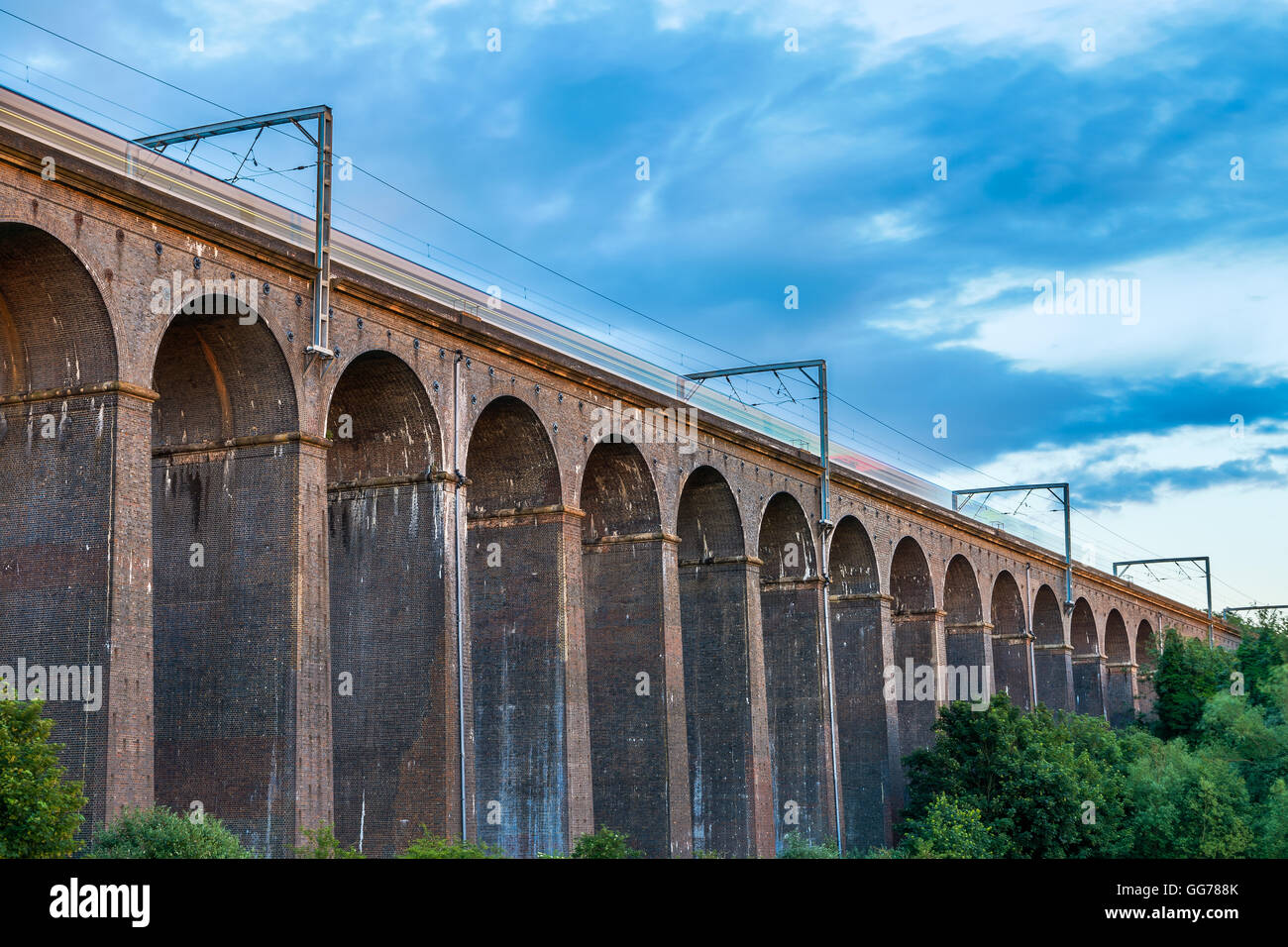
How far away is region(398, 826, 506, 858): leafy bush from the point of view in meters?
21.7

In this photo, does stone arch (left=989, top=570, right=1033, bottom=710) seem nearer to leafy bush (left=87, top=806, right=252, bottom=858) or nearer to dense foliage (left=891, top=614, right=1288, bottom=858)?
dense foliage (left=891, top=614, right=1288, bottom=858)

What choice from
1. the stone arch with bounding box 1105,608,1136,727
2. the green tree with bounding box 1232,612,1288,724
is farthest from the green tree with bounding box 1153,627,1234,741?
the stone arch with bounding box 1105,608,1136,727

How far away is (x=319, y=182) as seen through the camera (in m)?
23.2

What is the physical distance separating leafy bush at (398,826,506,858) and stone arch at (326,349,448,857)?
66 cm

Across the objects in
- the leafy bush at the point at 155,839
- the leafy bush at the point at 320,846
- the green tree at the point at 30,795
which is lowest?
the leafy bush at the point at 320,846

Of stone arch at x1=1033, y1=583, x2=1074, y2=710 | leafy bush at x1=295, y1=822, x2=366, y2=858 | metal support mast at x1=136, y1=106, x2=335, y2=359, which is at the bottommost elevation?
leafy bush at x1=295, y1=822, x2=366, y2=858

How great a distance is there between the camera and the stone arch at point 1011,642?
55.3 metres

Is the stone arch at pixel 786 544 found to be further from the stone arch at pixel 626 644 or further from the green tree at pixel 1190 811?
the green tree at pixel 1190 811

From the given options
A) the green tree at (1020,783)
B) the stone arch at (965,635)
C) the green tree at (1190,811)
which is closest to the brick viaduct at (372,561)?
the green tree at (1020,783)

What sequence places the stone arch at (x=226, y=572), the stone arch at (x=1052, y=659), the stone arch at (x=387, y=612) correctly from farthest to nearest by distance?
the stone arch at (x=1052, y=659) → the stone arch at (x=387, y=612) → the stone arch at (x=226, y=572)

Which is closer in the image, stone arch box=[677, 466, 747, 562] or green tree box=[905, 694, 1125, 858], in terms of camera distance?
green tree box=[905, 694, 1125, 858]

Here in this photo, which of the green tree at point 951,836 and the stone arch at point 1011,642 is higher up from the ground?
the stone arch at point 1011,642

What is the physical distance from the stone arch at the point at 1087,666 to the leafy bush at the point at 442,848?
45773 millimetres
